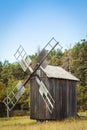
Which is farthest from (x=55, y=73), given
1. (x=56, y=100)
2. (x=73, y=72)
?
(x=73, y=72)

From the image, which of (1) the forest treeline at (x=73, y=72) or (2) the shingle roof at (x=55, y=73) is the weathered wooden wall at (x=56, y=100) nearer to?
(2) the shingle roof at (x=55, y=73)

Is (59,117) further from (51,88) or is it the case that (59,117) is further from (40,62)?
(40,62)

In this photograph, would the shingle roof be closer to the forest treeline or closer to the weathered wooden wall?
the weathered wooden wall

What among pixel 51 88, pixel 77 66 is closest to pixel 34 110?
pixel 51 88

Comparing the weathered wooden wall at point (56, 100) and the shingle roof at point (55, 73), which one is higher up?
the shingle roof at point (55, 73)

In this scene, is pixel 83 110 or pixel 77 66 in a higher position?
pixel 77 66

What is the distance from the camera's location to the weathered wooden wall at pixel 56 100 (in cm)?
3017

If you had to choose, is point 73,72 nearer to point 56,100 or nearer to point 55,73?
point 55,73

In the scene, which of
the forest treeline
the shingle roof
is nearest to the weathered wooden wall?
the shingle roof

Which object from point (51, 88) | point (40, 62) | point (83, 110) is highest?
point (40, 62)

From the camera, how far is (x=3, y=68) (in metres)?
73.2

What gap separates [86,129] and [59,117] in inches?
485

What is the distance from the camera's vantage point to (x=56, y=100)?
30.3 meters

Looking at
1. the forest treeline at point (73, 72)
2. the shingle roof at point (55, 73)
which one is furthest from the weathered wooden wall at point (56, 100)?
the forest treeline at point (73, 72)
